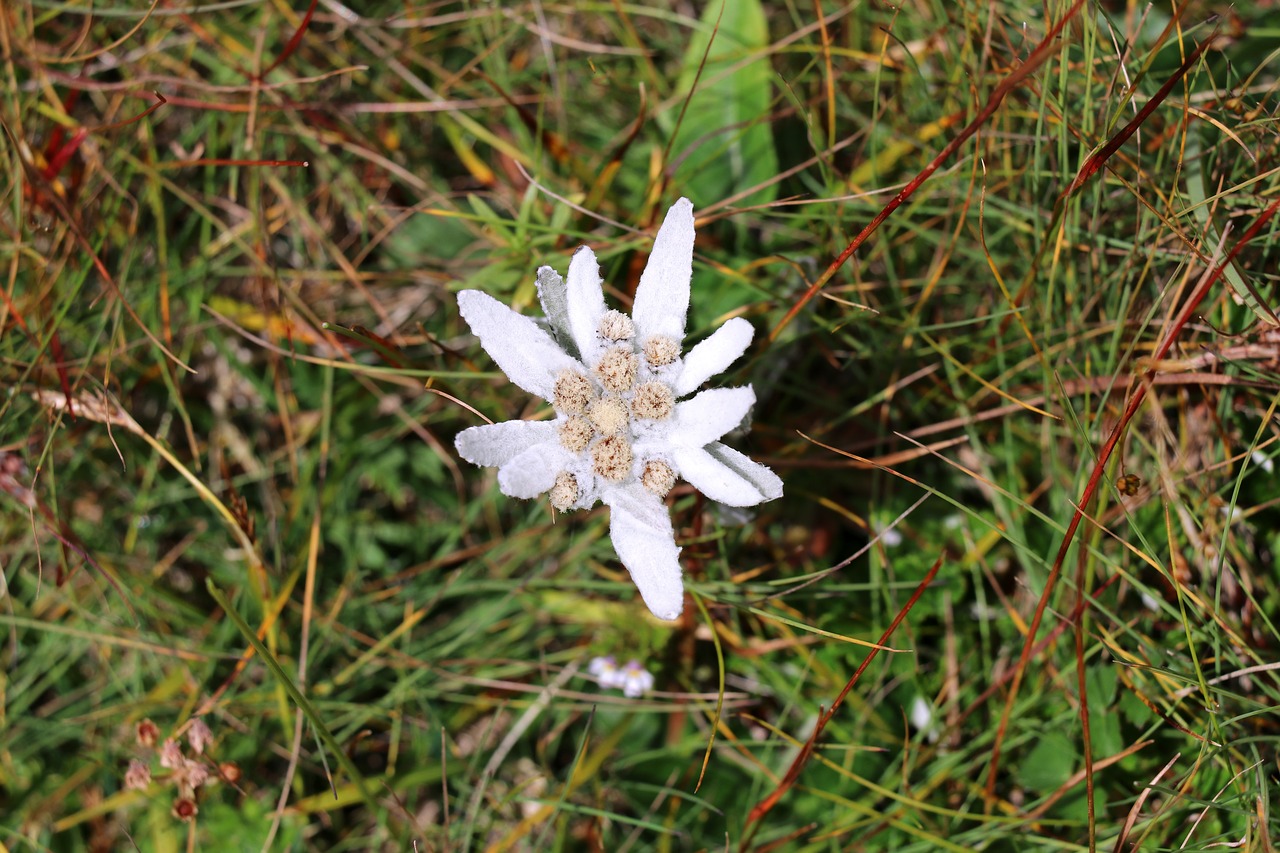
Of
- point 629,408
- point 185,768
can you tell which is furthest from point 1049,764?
point 185,768

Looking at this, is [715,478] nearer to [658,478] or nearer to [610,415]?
[658,478]

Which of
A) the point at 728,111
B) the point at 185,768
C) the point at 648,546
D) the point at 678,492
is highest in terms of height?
the point at 728,111

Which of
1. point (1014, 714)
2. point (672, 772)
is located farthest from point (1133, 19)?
point (672, 772)

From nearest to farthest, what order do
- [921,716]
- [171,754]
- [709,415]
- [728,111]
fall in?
[709,415]
[171,754]
[921,716]
[728,111]

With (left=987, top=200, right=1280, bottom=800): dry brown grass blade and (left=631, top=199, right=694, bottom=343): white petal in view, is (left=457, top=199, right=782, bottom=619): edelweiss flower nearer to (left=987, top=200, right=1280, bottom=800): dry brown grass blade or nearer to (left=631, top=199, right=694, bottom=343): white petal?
(left=631, top=199, right=694, bottom=343): white petal

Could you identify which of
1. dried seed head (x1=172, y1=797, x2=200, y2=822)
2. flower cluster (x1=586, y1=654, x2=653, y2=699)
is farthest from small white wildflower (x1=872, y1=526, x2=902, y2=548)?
dried seed head (x1=172, y1=797, x2=200, y2=822)
